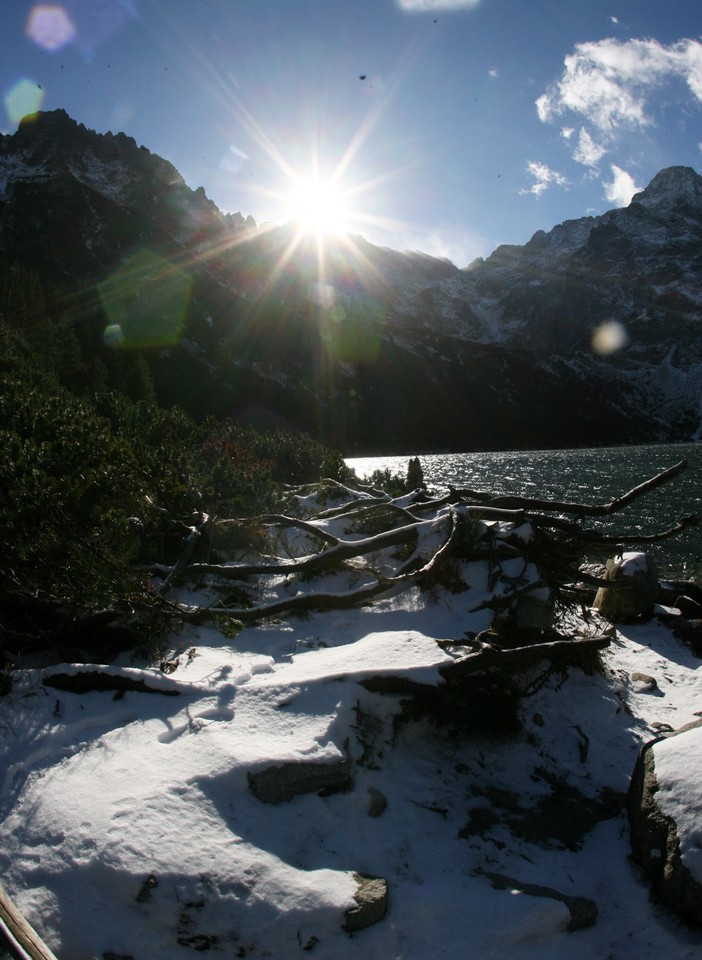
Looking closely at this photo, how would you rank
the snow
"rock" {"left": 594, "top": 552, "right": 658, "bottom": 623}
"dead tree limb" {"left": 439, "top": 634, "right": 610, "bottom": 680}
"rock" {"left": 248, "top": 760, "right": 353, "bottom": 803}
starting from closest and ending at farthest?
1. the snow
2. "rock" {"left": 248, "top": 760, "right": 353, "bottom": 803}
3. "dead tree limb" {"left": 439, "top": 634, "right": 610, "bottom": 680}
4. "rock" {"left": 594, "top": 552, "right": 658, "bottom": 623}

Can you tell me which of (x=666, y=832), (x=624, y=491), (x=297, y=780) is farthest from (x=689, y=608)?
(x=624, y=491)

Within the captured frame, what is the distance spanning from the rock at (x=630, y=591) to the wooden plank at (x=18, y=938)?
37.3 feet

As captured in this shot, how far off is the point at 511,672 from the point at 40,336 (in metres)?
55.1

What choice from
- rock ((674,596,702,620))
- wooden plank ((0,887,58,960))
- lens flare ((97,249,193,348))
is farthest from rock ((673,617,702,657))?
lens flare ((97,249,193,348))

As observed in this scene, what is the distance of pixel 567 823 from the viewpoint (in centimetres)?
604

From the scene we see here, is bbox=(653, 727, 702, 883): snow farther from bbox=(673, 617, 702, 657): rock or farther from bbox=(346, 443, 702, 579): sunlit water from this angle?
bbox=(346, 443, 702, 579): sunlit water

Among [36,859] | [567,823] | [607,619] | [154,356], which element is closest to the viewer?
[36,859]

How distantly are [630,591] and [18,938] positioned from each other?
12152 mm

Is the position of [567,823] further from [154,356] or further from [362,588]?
[154,356]

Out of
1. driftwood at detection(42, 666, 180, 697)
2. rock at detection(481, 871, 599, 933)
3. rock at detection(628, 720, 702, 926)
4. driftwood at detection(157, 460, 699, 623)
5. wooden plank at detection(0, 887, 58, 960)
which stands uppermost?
driftwood at detection(157, 460, 699, 623)

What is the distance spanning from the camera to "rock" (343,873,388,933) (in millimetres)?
4305

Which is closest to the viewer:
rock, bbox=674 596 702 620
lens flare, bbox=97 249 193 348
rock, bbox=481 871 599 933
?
rock, bbox=481 871 599 933

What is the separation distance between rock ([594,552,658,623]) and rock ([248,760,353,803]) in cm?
842

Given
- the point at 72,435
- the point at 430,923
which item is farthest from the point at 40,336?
the point at 430,923
